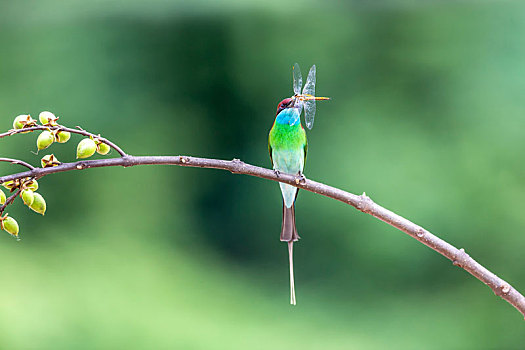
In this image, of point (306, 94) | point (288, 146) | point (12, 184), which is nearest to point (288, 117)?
point (288, 146)

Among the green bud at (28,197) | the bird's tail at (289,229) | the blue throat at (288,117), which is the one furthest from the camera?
Result: the blue throat at (288,117)

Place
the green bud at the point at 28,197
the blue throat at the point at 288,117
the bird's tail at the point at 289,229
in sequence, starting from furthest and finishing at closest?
the blue throat at the point at 288,117 → the bird's tail at the point at 289,229 → the green bud at the point at 28,197

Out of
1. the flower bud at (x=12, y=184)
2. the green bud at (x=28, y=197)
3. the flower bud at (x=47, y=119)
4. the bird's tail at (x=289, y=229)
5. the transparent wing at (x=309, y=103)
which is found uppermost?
the transparent wing at (x=309, y=103)

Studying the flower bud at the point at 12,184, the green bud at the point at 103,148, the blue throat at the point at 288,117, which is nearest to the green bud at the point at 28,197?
the flower bud at the point at 12,184

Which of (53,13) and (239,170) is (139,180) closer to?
(53,13)

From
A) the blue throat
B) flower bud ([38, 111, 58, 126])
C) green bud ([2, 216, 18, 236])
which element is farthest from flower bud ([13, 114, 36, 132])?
the blue throat

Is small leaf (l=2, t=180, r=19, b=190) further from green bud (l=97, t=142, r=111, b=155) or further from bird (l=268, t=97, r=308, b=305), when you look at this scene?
bird (l=268, t=97, r=308, b=305)

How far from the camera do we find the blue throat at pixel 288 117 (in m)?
1.56

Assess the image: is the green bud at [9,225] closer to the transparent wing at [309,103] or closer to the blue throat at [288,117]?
the transparent wing at [309,103]

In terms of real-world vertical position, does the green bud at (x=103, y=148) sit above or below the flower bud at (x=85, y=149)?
above

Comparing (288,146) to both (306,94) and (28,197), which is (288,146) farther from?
(28,197)

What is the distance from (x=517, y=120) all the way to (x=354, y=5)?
36.9 inches

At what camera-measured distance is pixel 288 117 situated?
1.62m

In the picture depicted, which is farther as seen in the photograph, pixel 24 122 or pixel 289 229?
pixel 289 229
